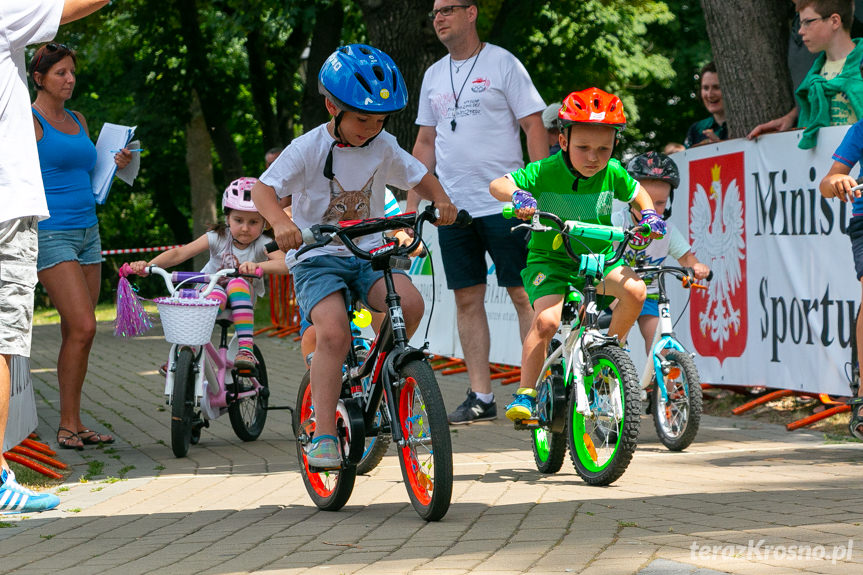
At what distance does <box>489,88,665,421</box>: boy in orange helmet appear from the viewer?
620 cm

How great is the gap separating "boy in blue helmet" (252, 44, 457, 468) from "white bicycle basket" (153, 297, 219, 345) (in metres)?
1.69

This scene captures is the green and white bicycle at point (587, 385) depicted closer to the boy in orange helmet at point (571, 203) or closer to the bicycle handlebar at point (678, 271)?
the boy in orange helmet at point (571, 203)

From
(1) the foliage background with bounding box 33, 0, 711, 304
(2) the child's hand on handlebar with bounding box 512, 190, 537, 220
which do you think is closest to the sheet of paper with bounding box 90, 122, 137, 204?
(2) the child's hand on handlebar with bounding box 512, 190, 537, 220

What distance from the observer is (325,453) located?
5.41 m

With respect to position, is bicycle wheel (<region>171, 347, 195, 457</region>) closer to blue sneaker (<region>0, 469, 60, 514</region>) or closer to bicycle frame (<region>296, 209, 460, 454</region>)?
blue sneaker (<region>0, 469, 60, 514</region>)

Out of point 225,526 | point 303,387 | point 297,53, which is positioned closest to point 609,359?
point 303,387

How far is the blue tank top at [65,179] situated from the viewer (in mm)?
7668

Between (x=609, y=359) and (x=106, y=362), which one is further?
(x=106, y=362)

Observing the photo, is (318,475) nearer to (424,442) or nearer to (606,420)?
(424,442)

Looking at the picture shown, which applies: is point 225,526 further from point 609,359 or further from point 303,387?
point 609,359

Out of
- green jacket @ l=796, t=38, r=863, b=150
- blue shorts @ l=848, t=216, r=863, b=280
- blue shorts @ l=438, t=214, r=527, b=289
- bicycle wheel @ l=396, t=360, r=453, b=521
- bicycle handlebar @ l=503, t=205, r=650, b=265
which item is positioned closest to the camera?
bicycle wheel @ l=396, t=360, r=453, b=521

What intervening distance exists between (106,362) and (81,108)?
19.2 meters

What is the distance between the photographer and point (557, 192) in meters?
6.39

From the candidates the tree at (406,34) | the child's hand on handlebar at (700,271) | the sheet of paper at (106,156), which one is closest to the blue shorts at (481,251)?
the child's hand on handlebar at (700,271)
